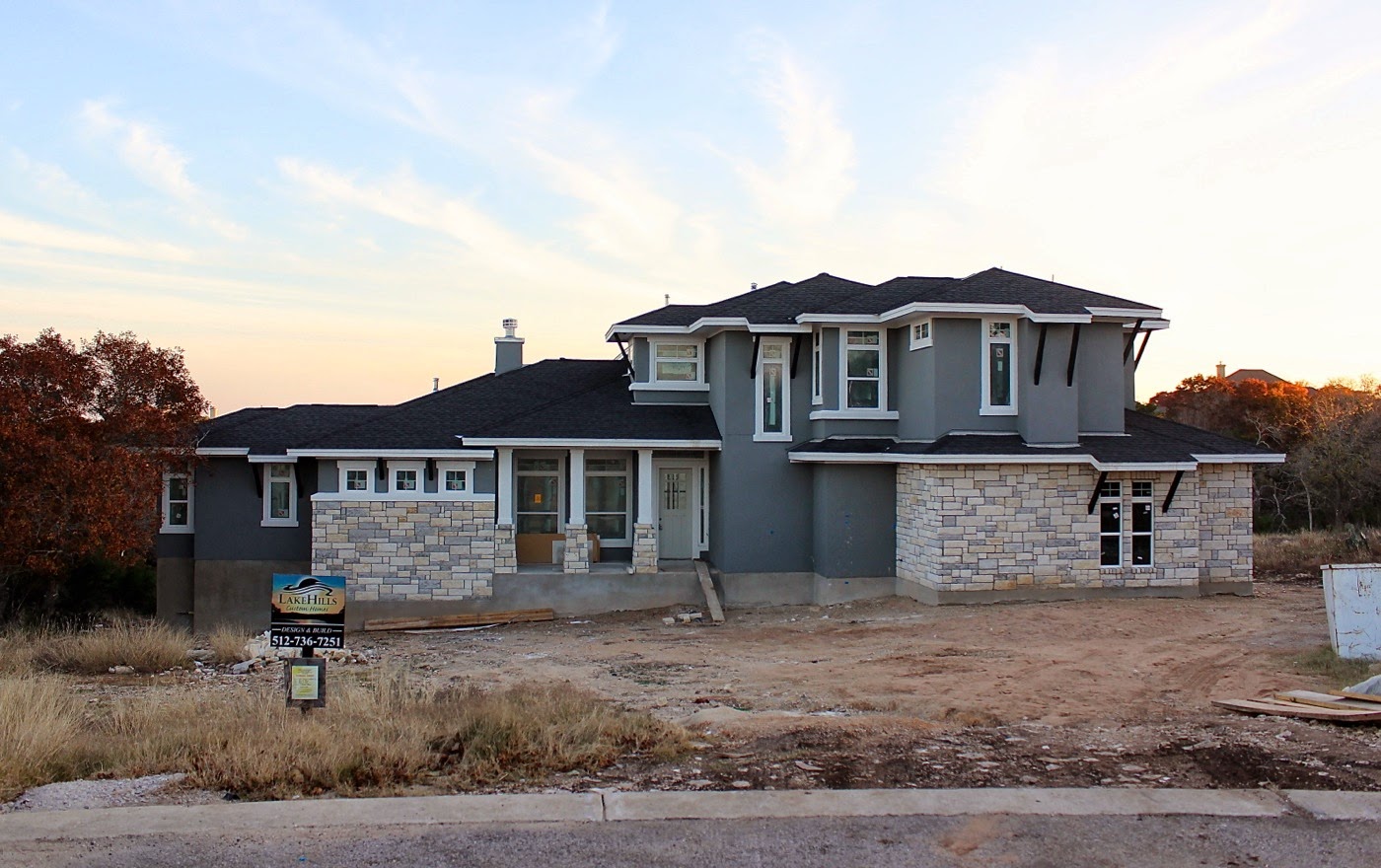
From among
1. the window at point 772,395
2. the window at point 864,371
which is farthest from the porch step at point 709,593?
the window at point 864,371

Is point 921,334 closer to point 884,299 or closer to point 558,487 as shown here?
A: point 884,299

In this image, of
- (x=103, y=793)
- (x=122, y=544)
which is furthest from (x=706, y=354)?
(x=103, y=793)

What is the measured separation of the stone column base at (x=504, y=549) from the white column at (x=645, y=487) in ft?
7.90

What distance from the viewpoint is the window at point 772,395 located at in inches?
791

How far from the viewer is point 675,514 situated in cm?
2219

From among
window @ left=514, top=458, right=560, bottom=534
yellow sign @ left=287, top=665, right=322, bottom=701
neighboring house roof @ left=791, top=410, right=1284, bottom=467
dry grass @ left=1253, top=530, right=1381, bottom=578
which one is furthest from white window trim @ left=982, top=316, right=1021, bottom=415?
yellow sign @ left=287, top=665, right=322, bottom=701

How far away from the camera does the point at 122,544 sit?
18797mm

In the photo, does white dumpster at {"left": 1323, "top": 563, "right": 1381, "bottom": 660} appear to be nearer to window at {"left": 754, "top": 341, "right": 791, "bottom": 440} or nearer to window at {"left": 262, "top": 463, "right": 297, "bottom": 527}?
window at {"left": 754, "top": 341, "right": 791, "bottom": 440}

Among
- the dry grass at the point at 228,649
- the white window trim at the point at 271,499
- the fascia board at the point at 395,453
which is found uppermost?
the fascia board at the point at 395,453

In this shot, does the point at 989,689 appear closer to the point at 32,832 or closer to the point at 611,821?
the point at 611,821

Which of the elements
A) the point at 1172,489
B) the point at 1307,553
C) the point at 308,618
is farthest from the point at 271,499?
the point at 1307,553

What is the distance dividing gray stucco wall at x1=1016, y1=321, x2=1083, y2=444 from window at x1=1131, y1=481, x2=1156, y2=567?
1.45m

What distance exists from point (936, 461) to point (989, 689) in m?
6.65

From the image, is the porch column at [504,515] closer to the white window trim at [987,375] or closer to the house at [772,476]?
the house at [772,476]
